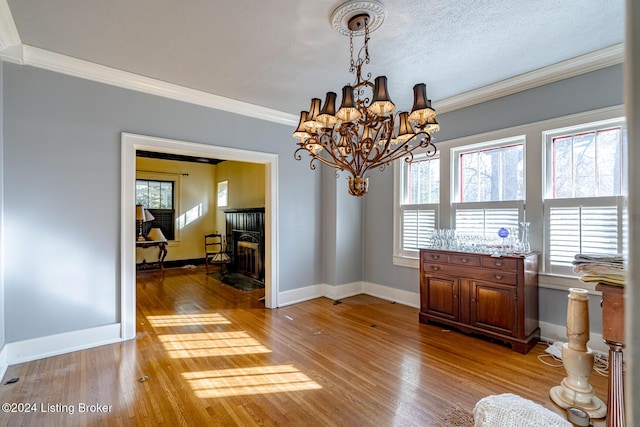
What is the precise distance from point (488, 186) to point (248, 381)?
3.34 metres

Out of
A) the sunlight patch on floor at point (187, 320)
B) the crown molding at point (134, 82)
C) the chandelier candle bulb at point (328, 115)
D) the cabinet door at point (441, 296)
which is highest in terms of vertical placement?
the crown molding at point (134, 82)

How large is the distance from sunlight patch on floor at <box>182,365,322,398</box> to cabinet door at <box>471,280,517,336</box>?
1.93 m

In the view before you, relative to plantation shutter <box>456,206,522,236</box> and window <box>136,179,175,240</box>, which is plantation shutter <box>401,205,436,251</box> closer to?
plantation shutter <box>456,206,522,236</box>

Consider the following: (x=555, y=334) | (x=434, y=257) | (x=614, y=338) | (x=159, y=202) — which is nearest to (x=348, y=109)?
(x=614, y=338)

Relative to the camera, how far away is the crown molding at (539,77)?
2.78m

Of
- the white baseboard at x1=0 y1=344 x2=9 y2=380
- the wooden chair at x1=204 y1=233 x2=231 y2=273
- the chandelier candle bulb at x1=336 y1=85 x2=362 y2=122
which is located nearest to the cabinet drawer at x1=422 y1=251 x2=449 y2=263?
the chandelier candle bulb at x1=336 y1=85 x2=362 y2=122

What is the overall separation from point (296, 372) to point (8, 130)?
328cm

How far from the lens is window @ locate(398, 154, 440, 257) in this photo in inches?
166

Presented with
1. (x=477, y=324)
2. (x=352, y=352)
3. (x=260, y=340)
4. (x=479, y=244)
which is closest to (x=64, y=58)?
(x=260, y=340)

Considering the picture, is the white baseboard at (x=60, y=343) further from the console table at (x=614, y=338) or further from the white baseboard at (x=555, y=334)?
the white baseboard at (x=555, y=334)

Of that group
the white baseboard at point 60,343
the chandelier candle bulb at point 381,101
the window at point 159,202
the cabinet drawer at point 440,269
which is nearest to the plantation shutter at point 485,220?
the cabinet drawer at point 440,269

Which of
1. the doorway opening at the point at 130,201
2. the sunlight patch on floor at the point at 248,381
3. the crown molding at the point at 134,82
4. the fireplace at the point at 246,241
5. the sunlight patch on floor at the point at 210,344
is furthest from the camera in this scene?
the fireplace at the point at 246,241

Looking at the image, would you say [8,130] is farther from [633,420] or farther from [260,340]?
[633,420]

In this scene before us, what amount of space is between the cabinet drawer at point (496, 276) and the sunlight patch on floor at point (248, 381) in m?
2.03
